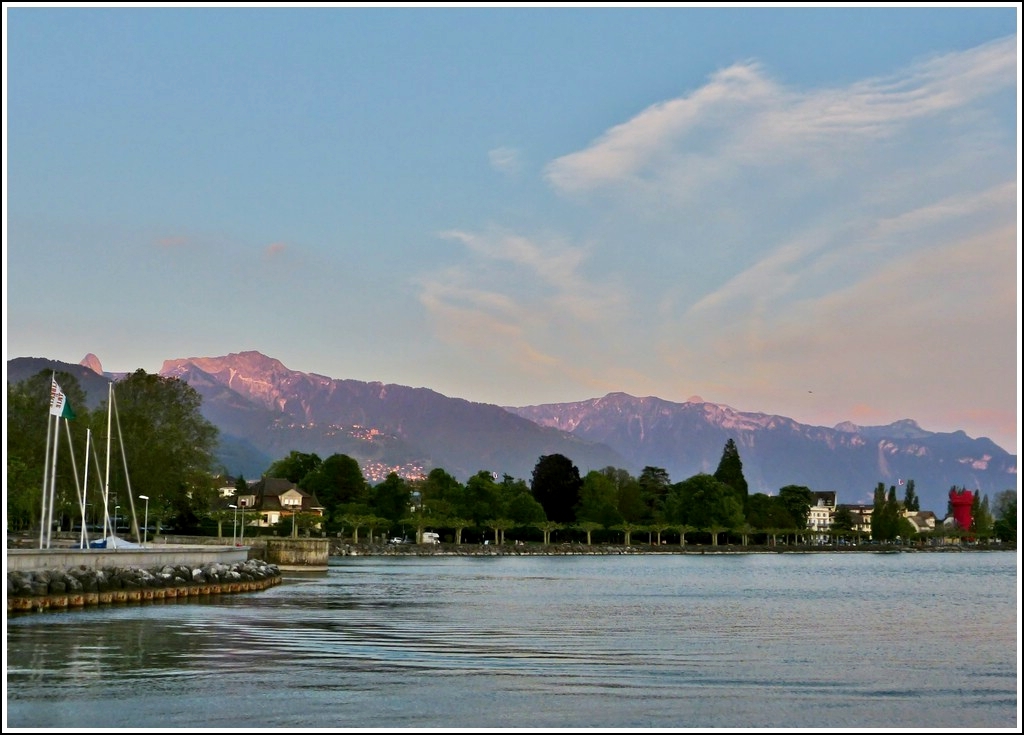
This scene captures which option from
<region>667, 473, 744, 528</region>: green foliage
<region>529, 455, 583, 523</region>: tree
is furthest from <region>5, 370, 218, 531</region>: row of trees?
<region>667, 473, 744, 528</region>: green foliage

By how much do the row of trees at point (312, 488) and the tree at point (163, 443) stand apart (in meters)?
0.08

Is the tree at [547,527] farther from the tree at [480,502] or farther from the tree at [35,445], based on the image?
the tree at [35,445]

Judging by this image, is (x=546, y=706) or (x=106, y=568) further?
(x=106, y=568)

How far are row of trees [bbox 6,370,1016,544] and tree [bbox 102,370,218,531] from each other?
8 centimetres

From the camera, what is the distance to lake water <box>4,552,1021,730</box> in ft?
77.5

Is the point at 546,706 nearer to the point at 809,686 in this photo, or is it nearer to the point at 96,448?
the point at 809,686

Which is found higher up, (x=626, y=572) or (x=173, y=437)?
(x=173, y=437)

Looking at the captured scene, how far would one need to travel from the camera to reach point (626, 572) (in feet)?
359

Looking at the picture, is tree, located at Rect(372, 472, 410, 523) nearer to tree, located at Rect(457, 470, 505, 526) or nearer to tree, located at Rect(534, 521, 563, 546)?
tree, located at Rect(457, 470, 505, 526)

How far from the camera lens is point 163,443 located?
10156cm

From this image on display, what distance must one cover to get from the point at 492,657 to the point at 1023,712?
13.7 meters

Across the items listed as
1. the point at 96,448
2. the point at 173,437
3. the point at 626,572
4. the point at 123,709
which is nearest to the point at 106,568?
the point at 123,709

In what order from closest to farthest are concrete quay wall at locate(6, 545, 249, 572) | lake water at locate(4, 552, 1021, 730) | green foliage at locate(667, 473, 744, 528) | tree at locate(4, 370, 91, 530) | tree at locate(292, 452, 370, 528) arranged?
lake water at locate(4, 552, 1021, 730)
concrete quay wall at locate(6, 545, 249, 572)
tree at locate(4, 370, 91, 530)
tree at locate(292, 452, 370, 528)
green foliage at locate(667, 473, 744, 528)

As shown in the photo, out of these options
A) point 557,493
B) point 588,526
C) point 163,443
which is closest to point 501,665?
point 163,443
